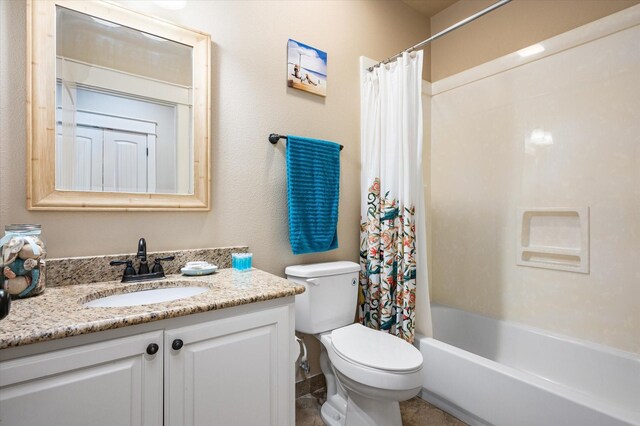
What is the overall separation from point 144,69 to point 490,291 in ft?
8.15

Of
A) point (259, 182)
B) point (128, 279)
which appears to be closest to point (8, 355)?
point (128, 279)

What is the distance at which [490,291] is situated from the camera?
218cm

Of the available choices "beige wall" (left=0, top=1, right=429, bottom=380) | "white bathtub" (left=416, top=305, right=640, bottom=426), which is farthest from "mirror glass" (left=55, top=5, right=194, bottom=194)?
"white bathtub" (left=416, top=305, right=640, bottom=426)

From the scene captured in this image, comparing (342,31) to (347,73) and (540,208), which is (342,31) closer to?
(347,73)

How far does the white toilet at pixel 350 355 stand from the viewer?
1.28 metres

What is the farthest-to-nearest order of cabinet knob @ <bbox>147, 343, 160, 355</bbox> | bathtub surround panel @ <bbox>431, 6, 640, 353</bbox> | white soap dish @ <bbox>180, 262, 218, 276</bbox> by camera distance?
bathtub surround panel @ <bbox>431, 6, 640, 353</bbox>, white soap dish @ <bbox>180, 262, 218, 276</bbox>, cabinet knob @ <bbox>147, 343, 160, 355</bbox>

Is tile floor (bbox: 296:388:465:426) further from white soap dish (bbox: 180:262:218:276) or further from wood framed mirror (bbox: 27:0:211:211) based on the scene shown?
wood framed mirror (bbox: 27:0:211:211)

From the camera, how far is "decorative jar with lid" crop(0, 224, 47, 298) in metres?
0.98

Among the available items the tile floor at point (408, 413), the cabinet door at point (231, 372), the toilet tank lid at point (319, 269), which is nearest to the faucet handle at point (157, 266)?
the cabinet door at point (231, 372)

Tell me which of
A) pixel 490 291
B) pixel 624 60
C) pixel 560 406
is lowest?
pixel 560 406

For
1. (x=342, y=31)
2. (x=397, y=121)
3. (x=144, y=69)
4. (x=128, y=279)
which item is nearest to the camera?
(x=128, y=279)

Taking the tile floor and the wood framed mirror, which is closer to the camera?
the wood framed mirror

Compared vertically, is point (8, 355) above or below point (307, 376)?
above

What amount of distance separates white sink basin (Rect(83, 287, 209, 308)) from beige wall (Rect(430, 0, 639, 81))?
8.06 ft
